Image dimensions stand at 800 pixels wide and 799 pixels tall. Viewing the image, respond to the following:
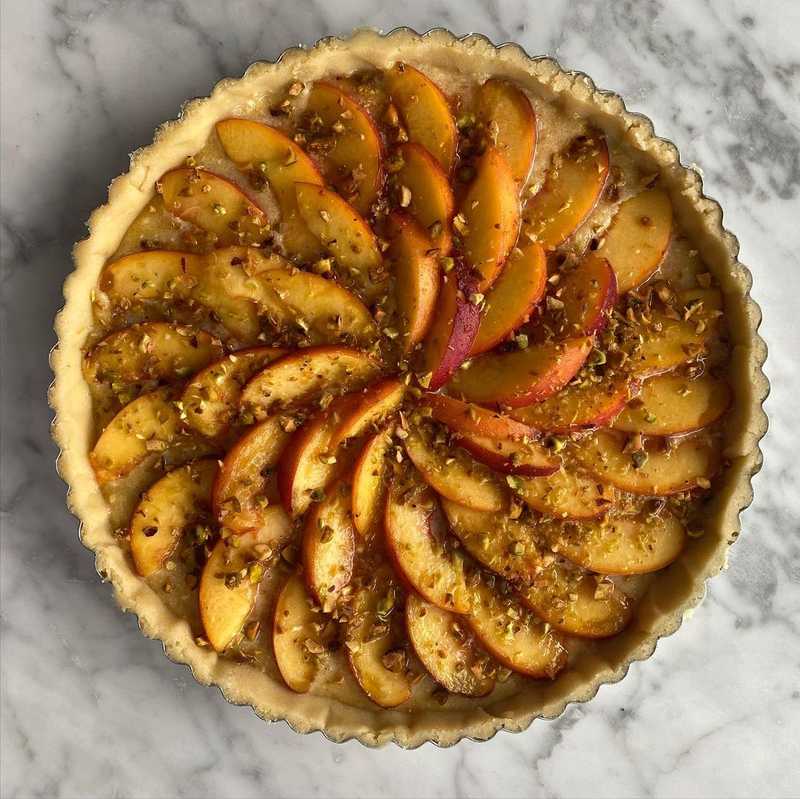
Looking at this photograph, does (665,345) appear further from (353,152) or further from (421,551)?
(353,152)

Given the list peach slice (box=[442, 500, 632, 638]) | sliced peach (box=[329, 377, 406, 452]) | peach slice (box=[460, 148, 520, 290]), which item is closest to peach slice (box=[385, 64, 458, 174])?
peach slice (box=[460, 148, 520, 290])

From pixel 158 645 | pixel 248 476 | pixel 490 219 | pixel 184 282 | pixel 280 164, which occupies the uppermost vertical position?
pixel 490 219

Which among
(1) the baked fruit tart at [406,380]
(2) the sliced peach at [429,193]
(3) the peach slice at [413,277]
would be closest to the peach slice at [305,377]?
(1) the baked fruit tart at [406,380]

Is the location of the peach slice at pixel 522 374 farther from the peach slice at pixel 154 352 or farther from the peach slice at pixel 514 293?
the peach slice at pixel 154 352

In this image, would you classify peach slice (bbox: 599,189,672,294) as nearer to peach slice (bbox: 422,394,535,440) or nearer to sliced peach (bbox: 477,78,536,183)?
sliced peach (bbox: 477,78,536,183)

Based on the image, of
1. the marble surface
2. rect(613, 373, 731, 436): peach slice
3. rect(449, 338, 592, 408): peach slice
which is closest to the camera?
rect(449, 338, 592, 408): peach slice

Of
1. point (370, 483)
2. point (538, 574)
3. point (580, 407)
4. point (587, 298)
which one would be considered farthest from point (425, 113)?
point (538, 574)
